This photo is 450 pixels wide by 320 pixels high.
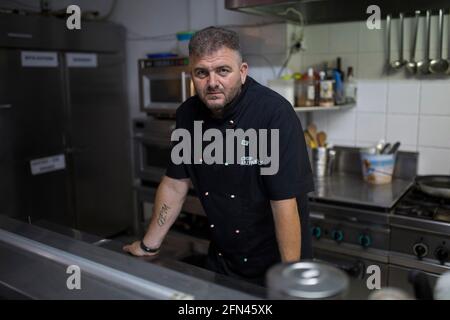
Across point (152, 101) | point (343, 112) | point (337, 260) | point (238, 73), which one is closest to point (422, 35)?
point (343, 112)

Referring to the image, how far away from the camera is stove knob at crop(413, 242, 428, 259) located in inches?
70.1

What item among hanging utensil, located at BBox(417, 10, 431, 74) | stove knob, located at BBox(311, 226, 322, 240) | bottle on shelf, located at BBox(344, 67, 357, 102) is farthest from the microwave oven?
hanging utensil, located at BBox(417, 10, 431, 74)

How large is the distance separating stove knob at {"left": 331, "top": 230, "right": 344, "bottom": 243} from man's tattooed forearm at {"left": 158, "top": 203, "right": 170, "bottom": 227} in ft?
2.80

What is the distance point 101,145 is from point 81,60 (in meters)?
0.59

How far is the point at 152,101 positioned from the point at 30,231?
65.7 inches

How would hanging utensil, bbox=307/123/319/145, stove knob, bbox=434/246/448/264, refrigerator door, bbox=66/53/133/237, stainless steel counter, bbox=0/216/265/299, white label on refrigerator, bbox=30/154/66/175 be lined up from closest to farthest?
stainless steel counter, bbox=0/216/265/299 < stove knob, bbox=434/246/448/264 < hanging utensil, bbox=307/123/319/145 < white label on refrigerator, bbox=30/154/66/175 < refrigerator door, bbox=66/53/133/237

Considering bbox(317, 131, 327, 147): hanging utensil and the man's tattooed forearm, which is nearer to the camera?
the man's tattooed forearm

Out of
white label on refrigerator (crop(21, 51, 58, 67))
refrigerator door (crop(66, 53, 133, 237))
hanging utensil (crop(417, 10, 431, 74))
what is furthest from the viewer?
refrigerator door (crop(66, 53, 133, 237))

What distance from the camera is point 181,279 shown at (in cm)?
81

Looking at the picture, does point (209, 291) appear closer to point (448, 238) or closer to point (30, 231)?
point (30, 231)

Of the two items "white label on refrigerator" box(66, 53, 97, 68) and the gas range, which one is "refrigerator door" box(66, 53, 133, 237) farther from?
the gas range

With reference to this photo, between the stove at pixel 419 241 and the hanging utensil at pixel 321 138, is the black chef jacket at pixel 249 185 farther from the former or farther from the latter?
the hanging utensil at pixel 321 138

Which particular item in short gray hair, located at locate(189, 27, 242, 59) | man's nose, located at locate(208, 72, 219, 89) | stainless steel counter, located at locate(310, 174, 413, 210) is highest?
short gray hair, located at locate(189, 27, 242, 59)

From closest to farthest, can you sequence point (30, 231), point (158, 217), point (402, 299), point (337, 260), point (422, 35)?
point (402, 299) < point (30, 231) < point (158, 217) < point (337, 260) < point (422, 35)
